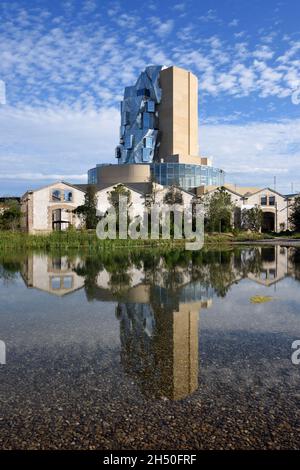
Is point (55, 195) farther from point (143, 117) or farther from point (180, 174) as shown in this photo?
point (143, 117)

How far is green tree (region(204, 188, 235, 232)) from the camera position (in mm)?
49188

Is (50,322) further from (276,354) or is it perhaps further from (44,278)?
(44,278)

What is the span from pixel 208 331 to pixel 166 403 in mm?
3084

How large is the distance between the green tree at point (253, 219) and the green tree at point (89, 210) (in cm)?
2077

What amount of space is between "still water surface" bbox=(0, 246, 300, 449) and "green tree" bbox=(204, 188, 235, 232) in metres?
37.7

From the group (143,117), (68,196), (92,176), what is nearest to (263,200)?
(68,196)

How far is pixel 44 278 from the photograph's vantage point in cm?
1566

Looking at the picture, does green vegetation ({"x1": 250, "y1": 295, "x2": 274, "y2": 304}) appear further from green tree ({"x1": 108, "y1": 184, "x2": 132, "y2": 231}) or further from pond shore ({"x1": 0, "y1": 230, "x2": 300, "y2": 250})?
green tree ({"x1": 108, "y1": 184, "x2": 132, "y2": 231})

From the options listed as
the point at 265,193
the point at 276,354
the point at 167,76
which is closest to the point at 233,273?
the point at 276,354

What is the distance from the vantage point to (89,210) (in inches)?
1914

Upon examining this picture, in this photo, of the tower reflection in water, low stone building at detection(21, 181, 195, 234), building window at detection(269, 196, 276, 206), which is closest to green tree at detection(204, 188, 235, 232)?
low stone building at detection(21, 181, 195, 234)

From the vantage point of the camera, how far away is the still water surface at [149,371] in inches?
161

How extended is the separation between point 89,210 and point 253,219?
22118 mm
